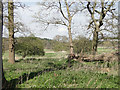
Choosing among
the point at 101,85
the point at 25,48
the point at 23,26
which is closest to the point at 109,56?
the point at 101,85

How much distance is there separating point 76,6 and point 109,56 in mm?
6713

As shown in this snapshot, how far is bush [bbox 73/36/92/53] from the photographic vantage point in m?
12.4

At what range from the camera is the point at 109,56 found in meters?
10.8

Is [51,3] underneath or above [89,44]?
above

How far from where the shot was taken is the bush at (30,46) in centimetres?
1372

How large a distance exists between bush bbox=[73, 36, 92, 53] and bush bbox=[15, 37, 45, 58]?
14.7 ft

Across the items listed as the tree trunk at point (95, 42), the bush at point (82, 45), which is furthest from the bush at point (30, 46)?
the tree trunk at point (95, 42)

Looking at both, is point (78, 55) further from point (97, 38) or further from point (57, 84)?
point (57, 84)

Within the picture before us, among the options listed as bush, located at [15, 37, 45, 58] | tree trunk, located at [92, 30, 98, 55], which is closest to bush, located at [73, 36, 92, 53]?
tree trunk, located at [92, 30, 98, 55]

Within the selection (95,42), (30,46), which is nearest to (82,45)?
(95,42)

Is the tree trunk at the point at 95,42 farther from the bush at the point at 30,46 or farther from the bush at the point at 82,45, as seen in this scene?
the bush at the point at 30,46

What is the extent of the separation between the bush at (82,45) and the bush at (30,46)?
14.7ft

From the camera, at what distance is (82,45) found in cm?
1231

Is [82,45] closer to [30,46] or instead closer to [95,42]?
[95,42]
